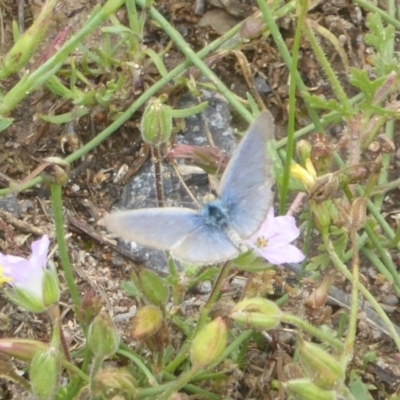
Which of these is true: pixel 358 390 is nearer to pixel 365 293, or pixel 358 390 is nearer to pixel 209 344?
pixel 365 293

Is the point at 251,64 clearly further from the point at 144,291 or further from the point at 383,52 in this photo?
the point at 144,291

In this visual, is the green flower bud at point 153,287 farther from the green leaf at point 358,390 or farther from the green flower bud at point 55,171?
the green leaf at point 358,390

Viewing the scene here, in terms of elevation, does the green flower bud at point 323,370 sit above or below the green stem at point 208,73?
below

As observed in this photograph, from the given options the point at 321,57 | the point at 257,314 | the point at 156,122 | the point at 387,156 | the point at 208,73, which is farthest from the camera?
the point at 387,156

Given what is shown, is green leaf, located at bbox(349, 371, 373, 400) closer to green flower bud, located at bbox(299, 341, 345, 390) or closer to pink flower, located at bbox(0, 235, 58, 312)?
green flower bud, located at bbox(299, 341, 345, 390)

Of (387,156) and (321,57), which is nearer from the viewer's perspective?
(321,57)

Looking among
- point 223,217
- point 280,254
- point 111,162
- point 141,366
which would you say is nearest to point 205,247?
point 223,217

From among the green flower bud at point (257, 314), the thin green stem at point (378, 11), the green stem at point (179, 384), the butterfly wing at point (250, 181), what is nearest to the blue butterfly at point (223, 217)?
the butterfly wing at point (250, 181)
